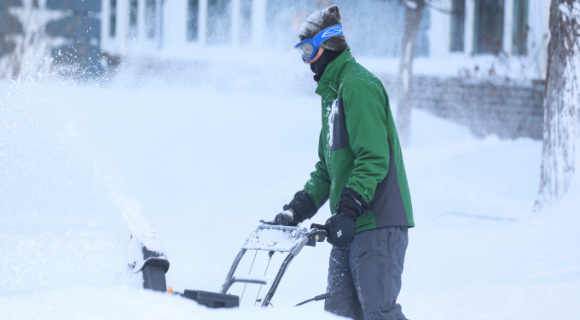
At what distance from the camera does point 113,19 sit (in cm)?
1848

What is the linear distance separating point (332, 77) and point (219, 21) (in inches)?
580

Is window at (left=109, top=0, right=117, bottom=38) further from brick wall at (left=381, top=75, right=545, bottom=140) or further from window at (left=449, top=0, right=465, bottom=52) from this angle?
window at (left=449, top=0, right=465, bottom=52)

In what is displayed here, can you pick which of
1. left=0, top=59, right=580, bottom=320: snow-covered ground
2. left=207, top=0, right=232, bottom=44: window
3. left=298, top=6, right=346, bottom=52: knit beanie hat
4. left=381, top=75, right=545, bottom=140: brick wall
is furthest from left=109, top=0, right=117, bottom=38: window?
left=298, top=6, right=346, bottom=52: knit beanie hat

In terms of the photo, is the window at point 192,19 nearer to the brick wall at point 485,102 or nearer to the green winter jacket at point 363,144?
the brick wall at point 485,102

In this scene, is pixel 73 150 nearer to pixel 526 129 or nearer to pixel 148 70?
pixel 148 70

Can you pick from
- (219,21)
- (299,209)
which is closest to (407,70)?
(219,21)

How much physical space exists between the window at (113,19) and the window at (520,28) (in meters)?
8.10

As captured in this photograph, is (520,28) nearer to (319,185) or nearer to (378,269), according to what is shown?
(319,185)

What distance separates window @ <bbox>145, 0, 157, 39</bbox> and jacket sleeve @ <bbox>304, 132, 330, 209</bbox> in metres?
14.5

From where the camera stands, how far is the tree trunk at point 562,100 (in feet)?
26.6

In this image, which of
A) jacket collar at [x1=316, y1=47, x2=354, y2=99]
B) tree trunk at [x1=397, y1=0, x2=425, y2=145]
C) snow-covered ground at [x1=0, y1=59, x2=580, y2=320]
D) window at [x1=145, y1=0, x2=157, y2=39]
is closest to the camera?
jacket collar at [x1=316, y1=47, x2=354, y2=99]

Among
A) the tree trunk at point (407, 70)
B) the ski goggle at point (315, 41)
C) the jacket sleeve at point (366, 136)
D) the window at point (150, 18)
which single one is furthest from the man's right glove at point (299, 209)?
the window at point (150, 18)

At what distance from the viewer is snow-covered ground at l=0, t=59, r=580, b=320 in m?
5.44

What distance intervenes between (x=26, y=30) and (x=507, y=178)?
32.6 ft
